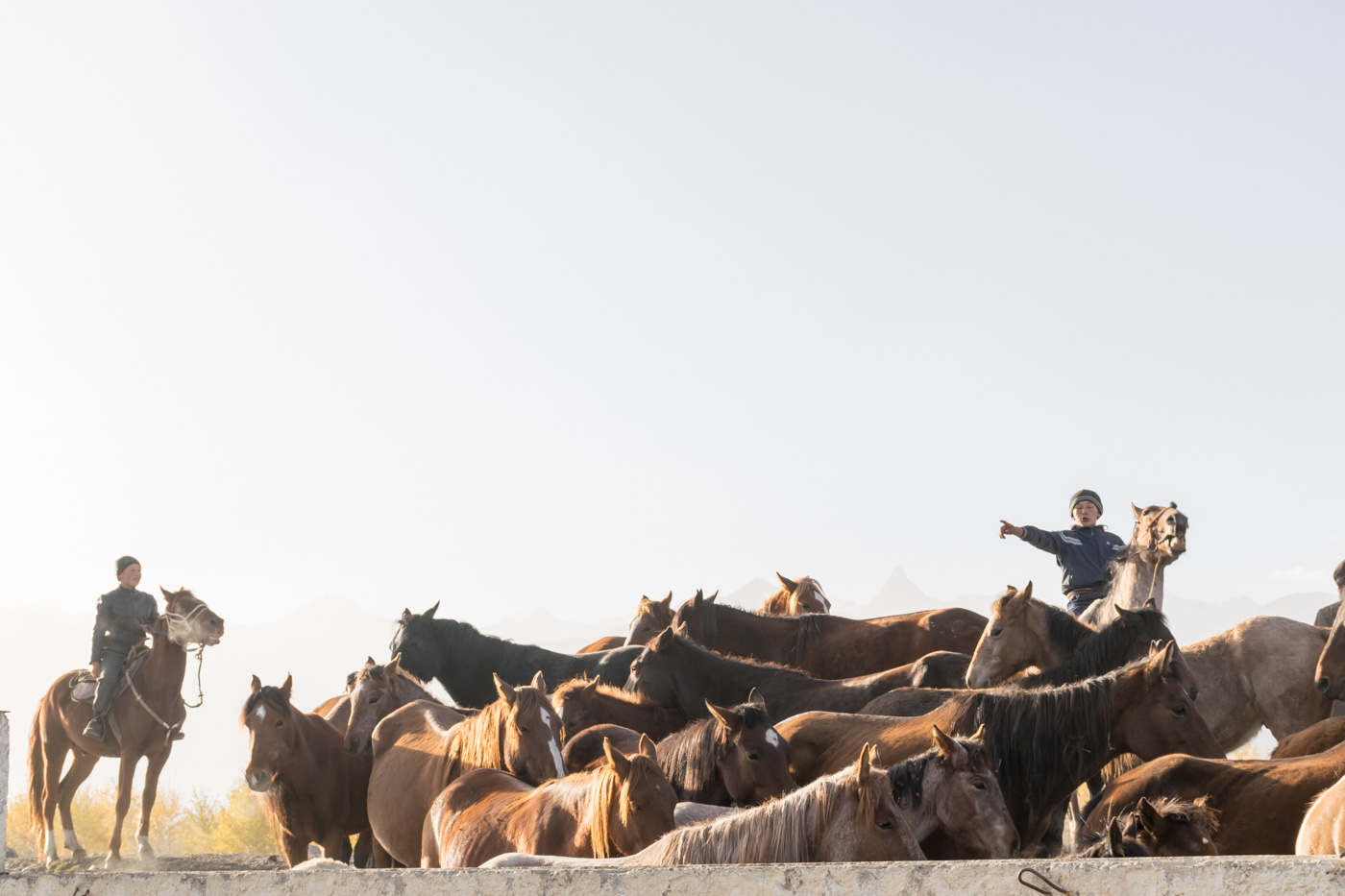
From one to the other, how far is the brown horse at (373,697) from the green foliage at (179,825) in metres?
13.2

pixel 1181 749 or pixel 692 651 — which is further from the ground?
pixel 692 651

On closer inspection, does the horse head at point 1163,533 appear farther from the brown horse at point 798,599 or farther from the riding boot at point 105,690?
the riding boot at point 105,690

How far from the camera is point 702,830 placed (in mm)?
4094

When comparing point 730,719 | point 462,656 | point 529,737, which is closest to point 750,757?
point 730,719

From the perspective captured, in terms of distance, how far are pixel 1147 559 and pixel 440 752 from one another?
5494 millimetres

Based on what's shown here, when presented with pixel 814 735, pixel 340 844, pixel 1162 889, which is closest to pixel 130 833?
pixel 340 844

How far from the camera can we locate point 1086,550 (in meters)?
10.2

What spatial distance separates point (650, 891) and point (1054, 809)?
4.21 meters

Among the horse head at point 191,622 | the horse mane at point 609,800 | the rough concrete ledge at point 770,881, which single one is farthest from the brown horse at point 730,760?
the horse head at point 191,622

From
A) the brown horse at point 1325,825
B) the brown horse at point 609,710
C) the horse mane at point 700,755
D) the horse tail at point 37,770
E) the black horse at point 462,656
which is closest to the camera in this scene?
the brown horse at point 1325,825

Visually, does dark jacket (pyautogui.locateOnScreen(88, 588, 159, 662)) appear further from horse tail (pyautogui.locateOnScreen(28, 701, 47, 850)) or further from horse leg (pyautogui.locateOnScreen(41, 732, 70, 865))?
horse tail (pyautogui.locateOnScreen(28, 701, 47, 850))

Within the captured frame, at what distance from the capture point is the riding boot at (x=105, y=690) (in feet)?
40.5

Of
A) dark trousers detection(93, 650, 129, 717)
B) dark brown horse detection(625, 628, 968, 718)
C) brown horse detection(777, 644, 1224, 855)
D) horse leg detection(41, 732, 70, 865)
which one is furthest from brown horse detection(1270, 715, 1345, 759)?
horse leg detection(41, 732, 70, 865)

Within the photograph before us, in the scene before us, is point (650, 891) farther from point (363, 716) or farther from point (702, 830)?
point (363, 716)
